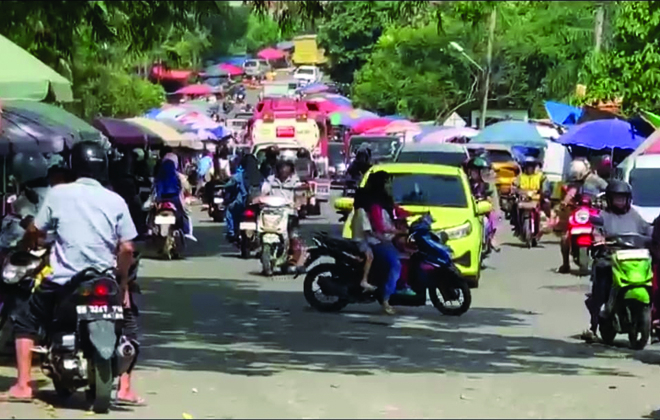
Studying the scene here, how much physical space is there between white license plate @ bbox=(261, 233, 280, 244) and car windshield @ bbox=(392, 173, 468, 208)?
1.94 metres

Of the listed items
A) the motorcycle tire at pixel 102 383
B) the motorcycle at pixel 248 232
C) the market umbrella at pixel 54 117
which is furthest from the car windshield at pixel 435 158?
the motorcycle tire at pixel 102 383

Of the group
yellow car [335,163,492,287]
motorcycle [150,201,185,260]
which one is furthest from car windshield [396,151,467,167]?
yellow car [335,163,492,287]

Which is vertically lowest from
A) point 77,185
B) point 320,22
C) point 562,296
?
point 562,296

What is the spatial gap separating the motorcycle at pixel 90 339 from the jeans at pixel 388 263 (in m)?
6.77

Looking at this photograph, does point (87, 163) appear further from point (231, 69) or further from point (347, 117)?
point (231, 69)

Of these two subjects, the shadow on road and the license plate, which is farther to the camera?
the shadow on road

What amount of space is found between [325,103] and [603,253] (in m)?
52.8

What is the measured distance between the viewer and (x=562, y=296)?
1956cm

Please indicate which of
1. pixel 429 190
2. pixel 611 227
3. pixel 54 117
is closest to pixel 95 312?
pixel 611 227

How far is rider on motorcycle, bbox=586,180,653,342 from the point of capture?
14320 mm

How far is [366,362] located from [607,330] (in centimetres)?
291

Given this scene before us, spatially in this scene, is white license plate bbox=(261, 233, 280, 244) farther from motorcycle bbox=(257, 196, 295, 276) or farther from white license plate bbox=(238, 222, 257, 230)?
white license plate bbox=(238, 222, 257, 230)

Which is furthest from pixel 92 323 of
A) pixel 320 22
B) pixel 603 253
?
pixel 603 253

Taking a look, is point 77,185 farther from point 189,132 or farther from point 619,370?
point 189,132
